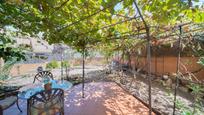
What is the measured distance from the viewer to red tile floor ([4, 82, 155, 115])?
4.26 metres

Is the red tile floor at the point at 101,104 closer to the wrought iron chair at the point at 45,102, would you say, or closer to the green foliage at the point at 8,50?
the wrought iron chair at the point at 45,102

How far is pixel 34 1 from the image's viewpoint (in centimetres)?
244

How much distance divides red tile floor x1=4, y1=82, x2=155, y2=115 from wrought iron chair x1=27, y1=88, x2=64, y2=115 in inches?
52.1

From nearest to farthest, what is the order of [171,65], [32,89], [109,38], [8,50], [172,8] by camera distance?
[172,8] < [32,89] < [109,38] < [8,50] < [171,65]

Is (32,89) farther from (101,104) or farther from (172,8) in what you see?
(172,8)

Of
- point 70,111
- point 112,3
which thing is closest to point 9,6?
point 112,3

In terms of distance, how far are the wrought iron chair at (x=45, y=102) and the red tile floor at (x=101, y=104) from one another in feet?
4.34

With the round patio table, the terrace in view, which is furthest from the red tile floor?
the round patio table

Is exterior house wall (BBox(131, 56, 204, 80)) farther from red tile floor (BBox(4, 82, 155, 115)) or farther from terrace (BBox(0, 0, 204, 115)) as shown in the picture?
red tile floor (BBox(4, 82, 155, 115))

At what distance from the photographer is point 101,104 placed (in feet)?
15.8

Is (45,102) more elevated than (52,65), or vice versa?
(45,102)

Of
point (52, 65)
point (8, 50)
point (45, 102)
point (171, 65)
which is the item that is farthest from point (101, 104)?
point (52, 65)

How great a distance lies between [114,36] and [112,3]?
2.63m

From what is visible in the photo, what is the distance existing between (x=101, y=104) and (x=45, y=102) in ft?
7.19
